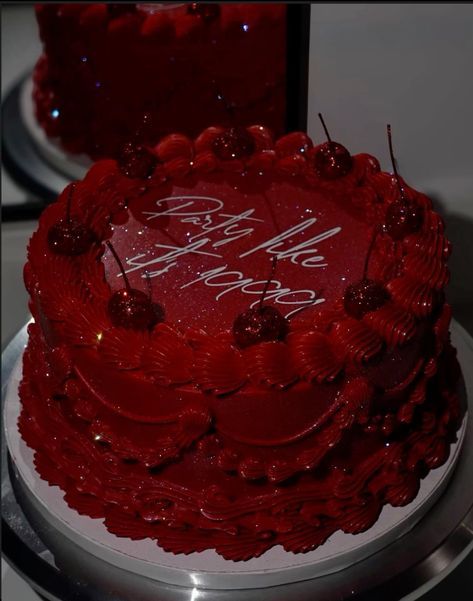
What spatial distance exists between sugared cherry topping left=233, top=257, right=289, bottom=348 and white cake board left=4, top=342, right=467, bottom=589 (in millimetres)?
430

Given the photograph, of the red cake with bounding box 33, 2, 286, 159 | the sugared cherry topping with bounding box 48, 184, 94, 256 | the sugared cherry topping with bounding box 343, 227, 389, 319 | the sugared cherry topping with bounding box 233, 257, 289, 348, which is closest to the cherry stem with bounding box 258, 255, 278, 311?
the sugared cherry topping with bounding box 233, 257, 289, 348

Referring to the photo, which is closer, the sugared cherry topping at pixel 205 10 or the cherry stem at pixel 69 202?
the cherry stem at pixel 69 202

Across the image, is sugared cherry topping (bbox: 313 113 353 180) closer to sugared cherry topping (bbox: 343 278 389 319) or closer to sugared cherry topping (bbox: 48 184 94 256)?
sugared cherry topping (bbox: 343 278 389 319)

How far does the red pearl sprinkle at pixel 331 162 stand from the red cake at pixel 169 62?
1.78 ft

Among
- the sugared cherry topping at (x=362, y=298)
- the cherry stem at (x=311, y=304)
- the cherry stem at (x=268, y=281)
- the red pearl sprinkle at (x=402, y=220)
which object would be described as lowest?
the red pearl sprinkle at (x=402, y=220)

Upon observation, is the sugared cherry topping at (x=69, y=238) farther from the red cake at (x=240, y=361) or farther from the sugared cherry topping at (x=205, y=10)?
the sugared cherry topping at (x=205, y=10)

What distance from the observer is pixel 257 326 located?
1.72 meters

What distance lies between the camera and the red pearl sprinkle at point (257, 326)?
1717mm

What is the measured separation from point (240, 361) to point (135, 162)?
65 cm

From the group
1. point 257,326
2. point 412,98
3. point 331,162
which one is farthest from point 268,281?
point 412,98

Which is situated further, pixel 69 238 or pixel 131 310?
pixel 69 238

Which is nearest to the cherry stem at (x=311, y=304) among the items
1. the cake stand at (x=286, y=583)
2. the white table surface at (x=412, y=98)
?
the cake stand at (x=286, y=583)

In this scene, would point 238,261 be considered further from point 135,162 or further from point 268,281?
point 135,162

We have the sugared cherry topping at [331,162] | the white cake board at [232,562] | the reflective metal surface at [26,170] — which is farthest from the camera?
the reflective metal surface at [26,170]
